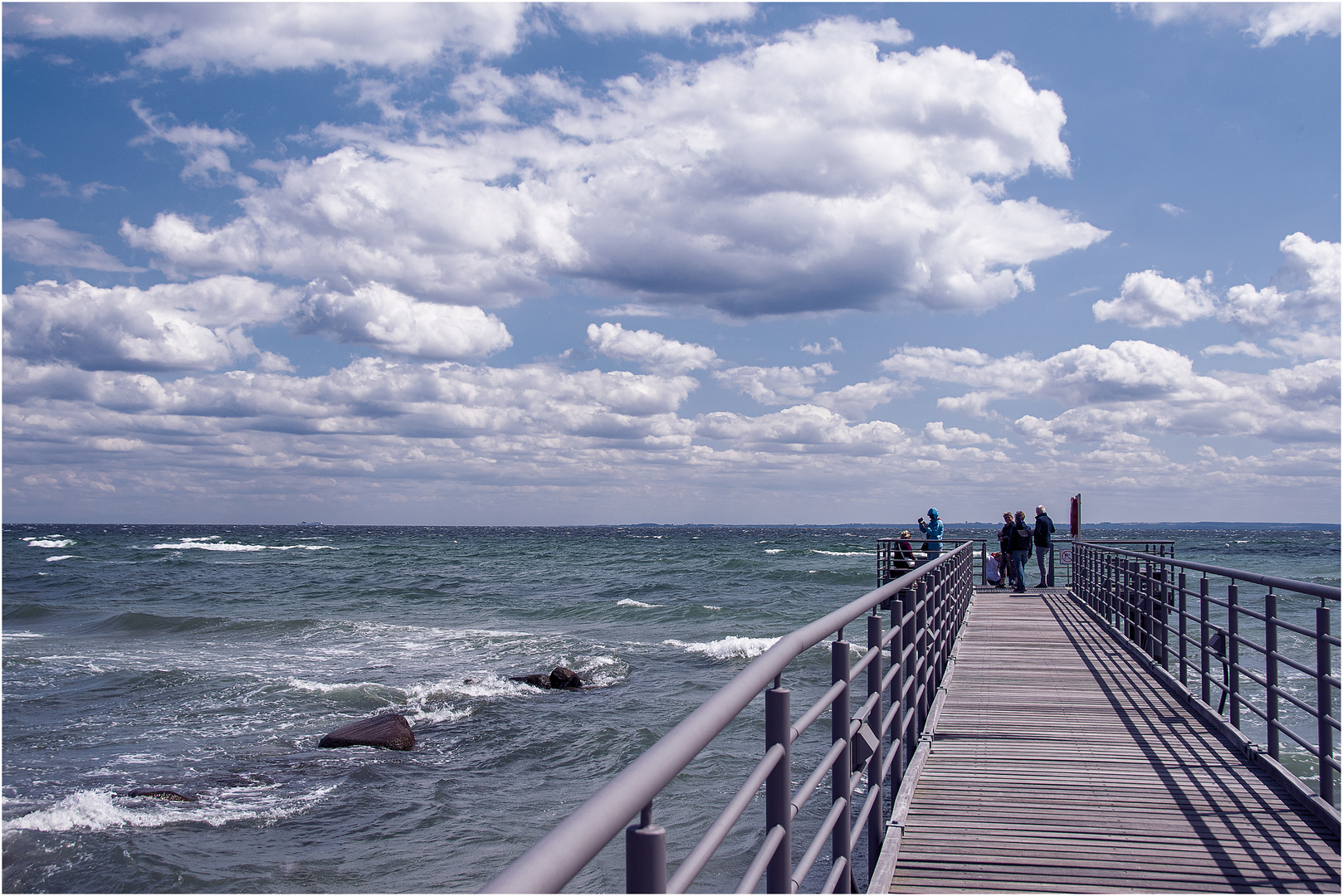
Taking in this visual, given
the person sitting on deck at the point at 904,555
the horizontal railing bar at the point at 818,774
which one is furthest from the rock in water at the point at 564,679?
the horizontal railing bar at the point at 818,774

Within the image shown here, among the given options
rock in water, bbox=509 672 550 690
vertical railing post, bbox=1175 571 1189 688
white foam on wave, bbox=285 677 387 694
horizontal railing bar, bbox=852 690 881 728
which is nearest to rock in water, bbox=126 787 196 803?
white foam on wave, bbox=285 677 387 694

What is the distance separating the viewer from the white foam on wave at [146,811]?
27.6 feet

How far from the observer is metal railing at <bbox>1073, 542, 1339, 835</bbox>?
177 inches

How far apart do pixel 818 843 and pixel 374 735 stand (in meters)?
9.62

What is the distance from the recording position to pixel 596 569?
4797 centimetres

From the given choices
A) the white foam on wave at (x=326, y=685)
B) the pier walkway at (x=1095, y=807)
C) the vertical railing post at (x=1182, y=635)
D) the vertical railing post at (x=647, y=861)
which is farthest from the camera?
the white foam on wave at (x=326, y=685)

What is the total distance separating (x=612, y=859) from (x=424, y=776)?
134 inches

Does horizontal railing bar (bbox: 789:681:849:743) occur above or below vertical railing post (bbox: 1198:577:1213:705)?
above

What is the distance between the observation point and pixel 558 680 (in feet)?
49.9

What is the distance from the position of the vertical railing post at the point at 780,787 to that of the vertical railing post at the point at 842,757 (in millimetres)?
807

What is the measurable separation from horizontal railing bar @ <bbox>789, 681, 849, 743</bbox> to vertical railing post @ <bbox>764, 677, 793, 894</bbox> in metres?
0.12

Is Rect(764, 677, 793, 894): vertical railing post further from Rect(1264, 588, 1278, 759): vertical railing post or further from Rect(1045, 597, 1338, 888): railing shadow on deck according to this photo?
Rect(1264, 588, 1278, 759): vertical railing post

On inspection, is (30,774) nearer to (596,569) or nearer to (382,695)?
(382,695)

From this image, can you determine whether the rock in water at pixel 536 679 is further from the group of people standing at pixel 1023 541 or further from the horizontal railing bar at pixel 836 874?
the horizontal railing bar at pixel 836 874
